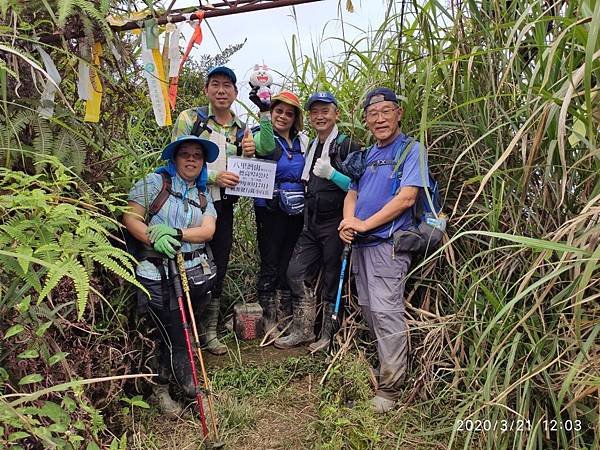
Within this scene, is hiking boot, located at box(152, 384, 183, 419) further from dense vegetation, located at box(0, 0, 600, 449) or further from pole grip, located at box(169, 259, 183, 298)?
pole grip, located at box(169, 259, 183, 298)

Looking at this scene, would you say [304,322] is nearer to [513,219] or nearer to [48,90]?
[513,219]

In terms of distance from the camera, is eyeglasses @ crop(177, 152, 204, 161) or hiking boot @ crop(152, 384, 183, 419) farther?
eyeglasses @ crop(177, 152, 204, 161)

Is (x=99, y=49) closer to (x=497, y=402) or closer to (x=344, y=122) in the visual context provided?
(x=344, y=122)

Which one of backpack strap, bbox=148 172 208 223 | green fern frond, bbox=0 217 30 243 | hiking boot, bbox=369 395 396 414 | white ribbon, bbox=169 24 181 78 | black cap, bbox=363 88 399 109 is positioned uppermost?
white ribbon, bbox=169 24 181 78

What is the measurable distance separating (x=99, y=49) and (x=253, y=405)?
236cm

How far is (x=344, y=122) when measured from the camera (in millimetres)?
4301

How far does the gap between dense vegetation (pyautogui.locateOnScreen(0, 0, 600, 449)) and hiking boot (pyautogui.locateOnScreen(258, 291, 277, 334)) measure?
74cm

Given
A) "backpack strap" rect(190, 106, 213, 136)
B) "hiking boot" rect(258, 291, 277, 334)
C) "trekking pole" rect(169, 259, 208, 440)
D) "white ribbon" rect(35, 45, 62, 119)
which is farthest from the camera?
"hiking boot" rect(258, 291, 277, 334)

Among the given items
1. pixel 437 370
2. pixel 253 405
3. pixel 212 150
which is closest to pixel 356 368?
pixel 437 370

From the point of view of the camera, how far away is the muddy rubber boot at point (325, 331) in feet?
13.3

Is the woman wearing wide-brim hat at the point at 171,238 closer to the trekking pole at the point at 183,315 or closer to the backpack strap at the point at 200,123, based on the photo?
the trekking pole at the point at 183,315

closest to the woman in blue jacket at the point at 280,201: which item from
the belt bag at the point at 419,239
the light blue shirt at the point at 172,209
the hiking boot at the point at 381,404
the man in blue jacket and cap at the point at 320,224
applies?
the man in blue jacket and cap at the point at 320,224


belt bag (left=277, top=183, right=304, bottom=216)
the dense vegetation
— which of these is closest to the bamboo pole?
the dense vegetation

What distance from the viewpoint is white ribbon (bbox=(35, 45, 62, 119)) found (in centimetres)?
244
